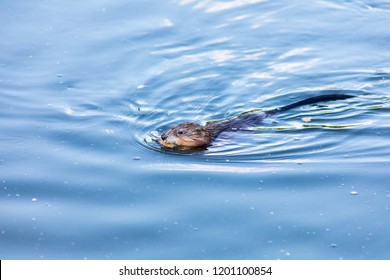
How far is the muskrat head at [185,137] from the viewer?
907 cm

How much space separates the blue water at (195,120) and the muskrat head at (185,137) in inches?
7.6

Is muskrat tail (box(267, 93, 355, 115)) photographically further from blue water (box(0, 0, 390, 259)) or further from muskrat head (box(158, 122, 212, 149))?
muskrat head (box(158, 122, 212, 149))

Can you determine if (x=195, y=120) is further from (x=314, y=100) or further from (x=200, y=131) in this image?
(x=314, y=100)

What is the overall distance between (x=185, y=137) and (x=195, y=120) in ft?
4.18

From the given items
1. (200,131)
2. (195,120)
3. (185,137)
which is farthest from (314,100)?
(185,137)

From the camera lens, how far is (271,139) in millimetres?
9484

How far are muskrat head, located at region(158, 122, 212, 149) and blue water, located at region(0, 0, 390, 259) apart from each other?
0.19 m

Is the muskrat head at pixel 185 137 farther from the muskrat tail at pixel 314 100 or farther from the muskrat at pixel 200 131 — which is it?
the muskrat tail at pixel 314 100

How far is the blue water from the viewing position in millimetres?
7316

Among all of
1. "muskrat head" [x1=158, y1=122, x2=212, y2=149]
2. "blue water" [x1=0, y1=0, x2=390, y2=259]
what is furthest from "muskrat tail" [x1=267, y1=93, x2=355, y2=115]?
"muskrat head" [x1=158, y1=122, x2=212, y2=149]

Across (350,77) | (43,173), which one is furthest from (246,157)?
(350,77)

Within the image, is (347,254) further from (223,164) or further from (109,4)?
(109,4)

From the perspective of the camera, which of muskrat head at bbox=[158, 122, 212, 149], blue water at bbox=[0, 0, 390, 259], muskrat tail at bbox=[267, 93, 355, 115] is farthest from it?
muskrat tail at bbox=[267, 93, 355, 115]

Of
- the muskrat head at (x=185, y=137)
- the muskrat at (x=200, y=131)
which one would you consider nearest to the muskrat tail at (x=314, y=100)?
the muskrat at (x=200, y=131)
